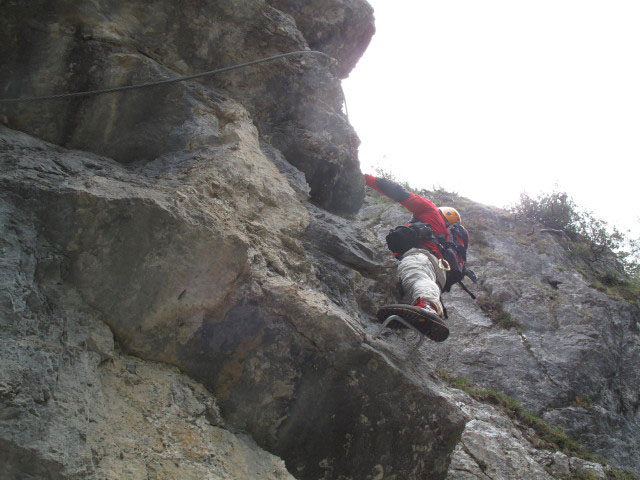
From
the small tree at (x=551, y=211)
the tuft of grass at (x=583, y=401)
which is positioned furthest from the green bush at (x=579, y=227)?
the tuft of grass at (x=583, y=401)

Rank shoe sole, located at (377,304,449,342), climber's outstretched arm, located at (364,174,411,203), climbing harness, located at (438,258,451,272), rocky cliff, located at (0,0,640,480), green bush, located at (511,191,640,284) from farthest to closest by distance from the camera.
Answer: green bush, located at (511,191,640,284) < climber's outstretched arm, located at (364,174,411,203) < climbing harness, located at (438,258,451,272) < shoe sole, located at (377,304,449,342) < rocky cliff, located at (0,0,640,480)

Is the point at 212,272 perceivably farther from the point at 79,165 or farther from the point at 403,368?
the point at 403,368

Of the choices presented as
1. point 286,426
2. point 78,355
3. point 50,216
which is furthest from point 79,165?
point 286,426

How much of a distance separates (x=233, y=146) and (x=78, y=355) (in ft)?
7.66

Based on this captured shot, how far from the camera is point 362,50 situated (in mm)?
7574

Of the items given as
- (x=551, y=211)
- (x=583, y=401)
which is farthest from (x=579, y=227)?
(x=583, y=401)

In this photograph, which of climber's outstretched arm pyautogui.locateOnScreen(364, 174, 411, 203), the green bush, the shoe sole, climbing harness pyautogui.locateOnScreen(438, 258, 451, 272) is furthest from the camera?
the green bush

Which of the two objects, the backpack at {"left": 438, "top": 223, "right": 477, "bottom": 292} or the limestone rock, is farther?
the backpack at {"left": 438, "top": 223, "right": 477, "bottom": 292}

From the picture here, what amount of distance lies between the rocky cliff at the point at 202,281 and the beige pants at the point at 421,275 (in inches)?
10.7

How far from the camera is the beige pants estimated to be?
4.55m

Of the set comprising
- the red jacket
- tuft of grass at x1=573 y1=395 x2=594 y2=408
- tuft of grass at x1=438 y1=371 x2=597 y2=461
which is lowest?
tuft of grass at x1=438 y1=371 x2=597 y2=461

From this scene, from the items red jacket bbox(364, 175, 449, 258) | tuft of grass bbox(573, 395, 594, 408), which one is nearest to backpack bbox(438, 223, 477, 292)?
red jacket bbox(364, 175, 449, 258)

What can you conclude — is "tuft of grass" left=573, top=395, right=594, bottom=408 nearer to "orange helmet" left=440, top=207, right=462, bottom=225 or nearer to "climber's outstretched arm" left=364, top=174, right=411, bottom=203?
"orange helmet" left=440, top=207, right=462, bottom=225

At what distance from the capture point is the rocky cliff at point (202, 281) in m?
2.62
